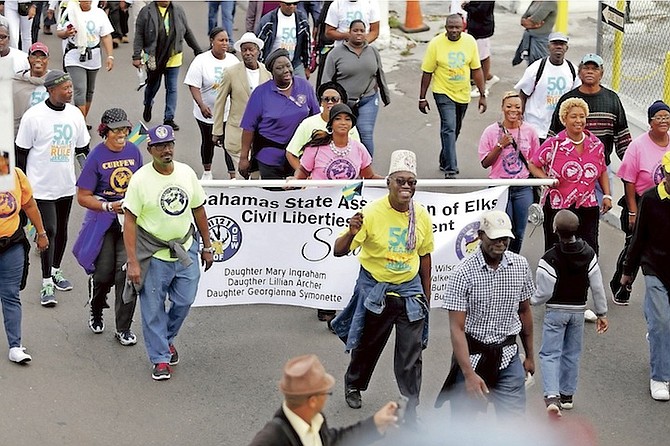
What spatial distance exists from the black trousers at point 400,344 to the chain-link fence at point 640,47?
577 centimetres

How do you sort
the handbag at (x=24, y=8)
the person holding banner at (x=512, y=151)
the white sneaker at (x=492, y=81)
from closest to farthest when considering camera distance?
the person holding banner at (x=512, y=151), the handbag at (x=24, y=8), the white sneaker at (x=492, y=81)

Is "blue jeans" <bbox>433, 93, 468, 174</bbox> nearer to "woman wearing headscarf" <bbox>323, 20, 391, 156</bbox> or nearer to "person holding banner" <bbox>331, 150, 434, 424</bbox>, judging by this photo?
"woman wearing headscarf" <bbox>323, 20, 391, 156</bbox>

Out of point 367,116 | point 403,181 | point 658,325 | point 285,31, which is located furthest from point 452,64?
point 403,181

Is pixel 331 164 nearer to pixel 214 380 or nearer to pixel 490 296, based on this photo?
pixel 214 380

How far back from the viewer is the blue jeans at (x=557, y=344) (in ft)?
27.8

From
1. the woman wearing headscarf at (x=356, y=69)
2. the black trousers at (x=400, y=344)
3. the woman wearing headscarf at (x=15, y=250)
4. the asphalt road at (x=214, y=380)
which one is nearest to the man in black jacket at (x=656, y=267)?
the asphalt road at (x=214, y=380)

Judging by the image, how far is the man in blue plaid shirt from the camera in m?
7.48

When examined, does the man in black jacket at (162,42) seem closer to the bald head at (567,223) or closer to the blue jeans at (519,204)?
the blue jeans at (519,204)

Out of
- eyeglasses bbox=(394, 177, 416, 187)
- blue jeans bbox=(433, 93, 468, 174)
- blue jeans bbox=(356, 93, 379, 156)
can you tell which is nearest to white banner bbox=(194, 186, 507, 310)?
eyeglasses bbox=(394, 177, 416, 187)

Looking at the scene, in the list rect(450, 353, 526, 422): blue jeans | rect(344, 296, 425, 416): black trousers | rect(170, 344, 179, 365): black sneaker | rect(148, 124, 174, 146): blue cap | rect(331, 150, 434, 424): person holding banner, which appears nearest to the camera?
rect(450, 353, 526, 422): blue jeans

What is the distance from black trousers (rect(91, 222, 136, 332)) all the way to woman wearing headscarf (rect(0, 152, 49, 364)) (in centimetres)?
44

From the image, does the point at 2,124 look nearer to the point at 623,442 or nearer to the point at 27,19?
the point at 623,442

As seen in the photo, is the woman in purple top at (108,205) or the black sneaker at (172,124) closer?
the woman in purple top at (108,205)

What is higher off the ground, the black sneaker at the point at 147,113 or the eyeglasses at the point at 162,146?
the eyeglasses at the point at 162,146
